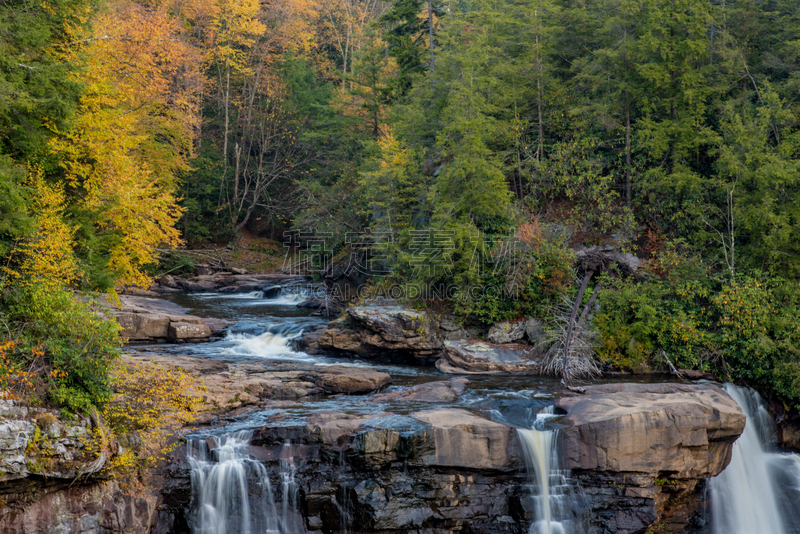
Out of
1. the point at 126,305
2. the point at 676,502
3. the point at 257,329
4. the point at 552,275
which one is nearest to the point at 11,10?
the point at 126,305

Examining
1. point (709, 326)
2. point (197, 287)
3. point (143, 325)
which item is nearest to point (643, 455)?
point (709, 326)

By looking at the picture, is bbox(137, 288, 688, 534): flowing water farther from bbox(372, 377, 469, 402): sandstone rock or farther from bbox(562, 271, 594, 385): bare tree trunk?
bbox(562, 271, 594, 385): bare tree trunk

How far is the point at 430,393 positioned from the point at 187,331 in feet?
29.5

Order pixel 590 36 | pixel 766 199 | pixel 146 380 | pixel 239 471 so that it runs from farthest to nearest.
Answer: pixel 590 36 < pixel 766 199 < pixel 146 380 < pixel 239 471

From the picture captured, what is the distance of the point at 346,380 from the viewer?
13.6 m

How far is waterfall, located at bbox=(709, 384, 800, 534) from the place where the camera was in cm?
1136

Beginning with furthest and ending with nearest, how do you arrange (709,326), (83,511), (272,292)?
(272,292)
(709,326)
(83,511)

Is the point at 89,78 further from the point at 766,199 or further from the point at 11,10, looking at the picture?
the point at 766,199

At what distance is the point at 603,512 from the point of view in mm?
10367

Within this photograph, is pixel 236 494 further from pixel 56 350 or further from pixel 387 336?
pixel 387 336

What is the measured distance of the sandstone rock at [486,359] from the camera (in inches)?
601

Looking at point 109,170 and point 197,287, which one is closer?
point 109,170

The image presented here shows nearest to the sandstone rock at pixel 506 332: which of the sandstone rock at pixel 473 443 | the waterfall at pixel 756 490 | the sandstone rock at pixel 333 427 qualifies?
the sandstone rock at pixel 473 443

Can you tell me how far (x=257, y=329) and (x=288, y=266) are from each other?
15586mm
